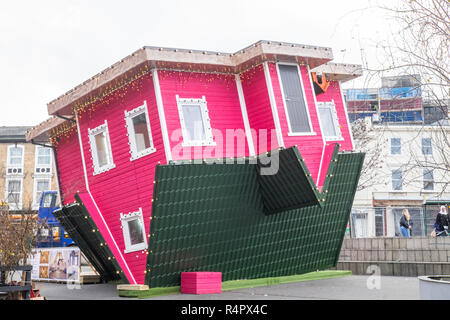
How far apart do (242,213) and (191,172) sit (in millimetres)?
2109

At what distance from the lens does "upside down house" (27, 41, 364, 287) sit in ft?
45.8

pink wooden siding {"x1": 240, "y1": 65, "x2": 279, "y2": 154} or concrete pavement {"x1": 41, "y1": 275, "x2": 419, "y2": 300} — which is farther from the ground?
pink wooden siding {"x1": 240, "y1": 65, "x2": 279, "y2": 154}

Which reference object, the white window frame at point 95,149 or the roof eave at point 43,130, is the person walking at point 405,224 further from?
the roof eave at point 43,130

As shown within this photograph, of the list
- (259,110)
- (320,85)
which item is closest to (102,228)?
(259,110)

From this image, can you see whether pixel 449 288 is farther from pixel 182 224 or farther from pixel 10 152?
pixel 10 152

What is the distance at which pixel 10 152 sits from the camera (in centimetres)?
4359

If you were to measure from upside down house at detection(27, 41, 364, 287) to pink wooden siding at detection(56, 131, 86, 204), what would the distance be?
1.39 metres

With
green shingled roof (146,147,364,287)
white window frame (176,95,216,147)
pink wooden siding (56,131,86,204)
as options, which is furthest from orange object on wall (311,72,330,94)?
pink wooden siding (56,131,86,204)

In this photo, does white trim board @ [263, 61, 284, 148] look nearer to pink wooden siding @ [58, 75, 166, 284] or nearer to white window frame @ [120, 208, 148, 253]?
pink wooden siding @ [58, 75, 166, 284]

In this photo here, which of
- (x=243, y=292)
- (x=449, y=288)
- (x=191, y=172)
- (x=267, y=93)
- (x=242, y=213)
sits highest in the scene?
(x=267, y=93)

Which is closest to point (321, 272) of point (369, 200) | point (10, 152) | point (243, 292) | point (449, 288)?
point (243, 292)

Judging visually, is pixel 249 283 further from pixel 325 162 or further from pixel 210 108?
pixel 210 108

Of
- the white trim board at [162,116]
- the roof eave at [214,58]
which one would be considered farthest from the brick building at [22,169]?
the white trim board at [162,116]

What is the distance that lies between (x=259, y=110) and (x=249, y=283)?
187 inches
